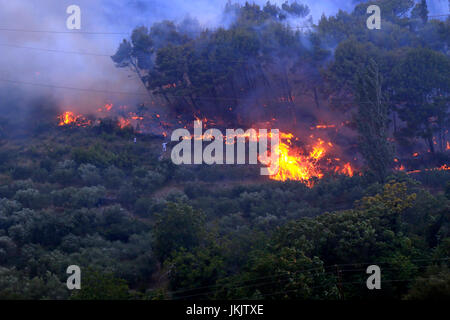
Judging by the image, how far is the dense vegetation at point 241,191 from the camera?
12969mm

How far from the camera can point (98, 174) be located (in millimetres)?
24766

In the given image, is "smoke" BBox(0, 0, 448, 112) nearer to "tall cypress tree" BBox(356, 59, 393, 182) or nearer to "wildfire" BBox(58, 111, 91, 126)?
"wildfire" BBox(58, 111, 91, 126)

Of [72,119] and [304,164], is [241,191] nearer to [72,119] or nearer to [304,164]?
[304,164]

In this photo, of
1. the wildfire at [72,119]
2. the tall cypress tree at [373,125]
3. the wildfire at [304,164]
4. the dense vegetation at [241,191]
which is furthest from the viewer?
the wildfire at [72,119]

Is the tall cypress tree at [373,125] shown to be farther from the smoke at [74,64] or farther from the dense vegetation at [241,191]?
the smoke at [74,64]

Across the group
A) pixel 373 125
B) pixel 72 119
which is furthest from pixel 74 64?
pixel 373 125

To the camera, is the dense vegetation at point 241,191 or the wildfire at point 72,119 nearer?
the dense vegetation at point 241,191

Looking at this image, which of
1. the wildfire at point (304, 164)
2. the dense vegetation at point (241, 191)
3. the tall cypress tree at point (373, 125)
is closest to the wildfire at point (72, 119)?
the dense vegetation at point (241, 191)

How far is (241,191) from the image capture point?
23516mm

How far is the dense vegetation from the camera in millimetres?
12969

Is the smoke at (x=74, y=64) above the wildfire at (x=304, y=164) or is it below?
above

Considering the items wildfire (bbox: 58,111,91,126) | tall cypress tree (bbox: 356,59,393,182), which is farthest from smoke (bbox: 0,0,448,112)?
tall cypress tree (bbox: 356,59,393,182)

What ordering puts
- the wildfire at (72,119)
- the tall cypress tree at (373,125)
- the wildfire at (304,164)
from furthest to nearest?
the wildfire at (72,119)
the wildfire at (304,164)
the tall cypress tree at (373,125)
